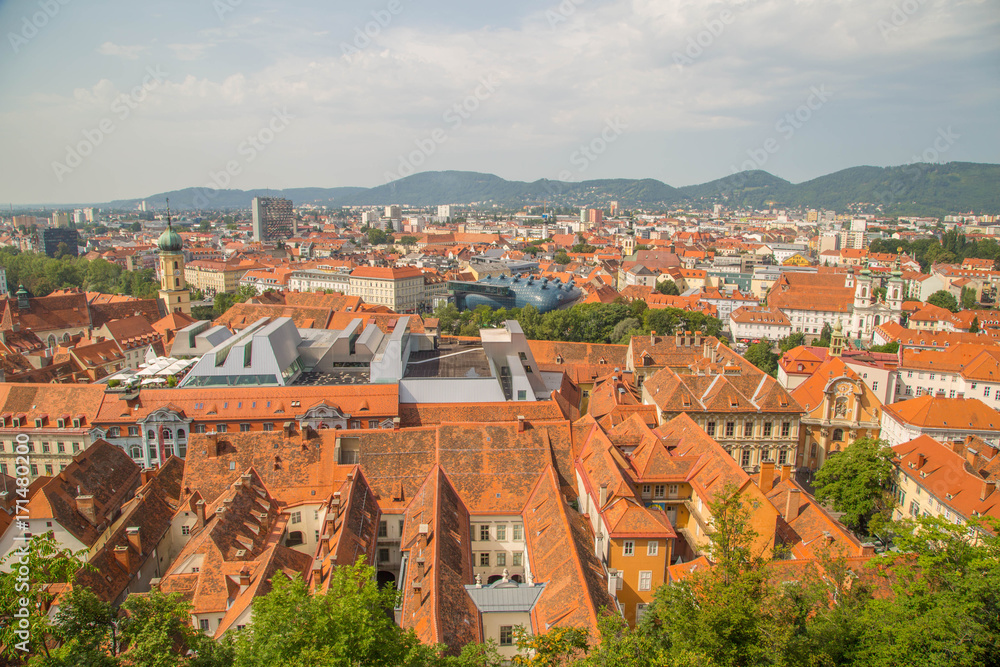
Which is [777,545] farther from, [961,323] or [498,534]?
[961,323]

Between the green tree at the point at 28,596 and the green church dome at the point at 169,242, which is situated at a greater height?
the green church dome at the point at 169,242

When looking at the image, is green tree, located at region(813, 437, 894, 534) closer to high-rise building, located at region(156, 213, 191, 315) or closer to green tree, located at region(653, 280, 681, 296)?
high-rise building, located at region(156, 213, 191, 315)

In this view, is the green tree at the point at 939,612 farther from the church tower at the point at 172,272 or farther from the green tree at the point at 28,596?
the church tower at the point at 172,272

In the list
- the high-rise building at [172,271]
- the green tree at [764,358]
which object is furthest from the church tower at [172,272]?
the green tree at [764,358]

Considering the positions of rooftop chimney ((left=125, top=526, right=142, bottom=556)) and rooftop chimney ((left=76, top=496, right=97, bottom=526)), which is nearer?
rooftop chimney ((left=125, top=526, right=142, bottom=556))

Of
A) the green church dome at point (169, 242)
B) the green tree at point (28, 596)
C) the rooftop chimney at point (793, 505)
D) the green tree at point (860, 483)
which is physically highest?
the green church dome at point (169, 242)

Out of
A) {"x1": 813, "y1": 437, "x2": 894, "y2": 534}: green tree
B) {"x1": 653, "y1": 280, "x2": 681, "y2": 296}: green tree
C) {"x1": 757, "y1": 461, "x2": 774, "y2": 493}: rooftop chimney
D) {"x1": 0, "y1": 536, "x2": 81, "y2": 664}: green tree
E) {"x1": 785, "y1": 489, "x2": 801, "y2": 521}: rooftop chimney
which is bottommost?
{"x1": 813, "y1": 437, "x2": 894, "y2": 534}: green tree

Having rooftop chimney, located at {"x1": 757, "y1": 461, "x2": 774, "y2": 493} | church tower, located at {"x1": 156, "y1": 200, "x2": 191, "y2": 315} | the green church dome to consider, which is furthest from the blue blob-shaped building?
rooftop chimney, located at {"x1": 757, "y1": 461, "x2": 774, "y2": 493}

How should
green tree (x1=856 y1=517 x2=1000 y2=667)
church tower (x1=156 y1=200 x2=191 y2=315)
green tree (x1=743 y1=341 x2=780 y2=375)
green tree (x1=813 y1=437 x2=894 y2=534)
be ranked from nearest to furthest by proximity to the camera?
green tree (x1=856 y1=517 x2=1000 y2=667), green tree (x1=813 y1=437 x2=894 y2=534), green tree (x1=743 y1=341 x2=780 y2=375), church tower (x1=156 y1=200 x2=191 y2=315)
